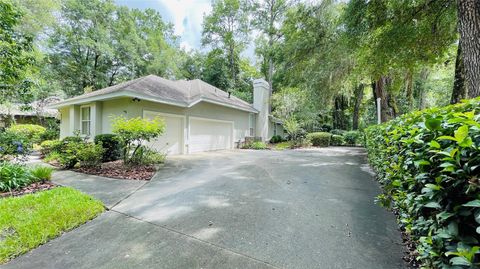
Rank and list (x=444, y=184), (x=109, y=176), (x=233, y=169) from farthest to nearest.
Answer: (x=233, y=169)
(x=109, y=176)
(x=444, y=184)

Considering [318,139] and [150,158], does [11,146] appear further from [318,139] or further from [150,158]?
[318,139]

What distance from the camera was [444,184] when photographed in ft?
4.81

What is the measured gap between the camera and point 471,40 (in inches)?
202

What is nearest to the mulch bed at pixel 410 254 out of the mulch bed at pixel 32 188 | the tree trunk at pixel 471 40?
the tree trunk at pixel 471 40

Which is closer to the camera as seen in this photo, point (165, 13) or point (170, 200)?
point (170, 200)

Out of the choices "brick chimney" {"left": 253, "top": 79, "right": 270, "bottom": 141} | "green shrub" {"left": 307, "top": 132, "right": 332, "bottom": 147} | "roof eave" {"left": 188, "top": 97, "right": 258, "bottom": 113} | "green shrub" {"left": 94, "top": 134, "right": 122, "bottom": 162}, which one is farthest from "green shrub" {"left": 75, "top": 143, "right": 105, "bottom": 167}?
"green shrub" {"left": 307, "top": 132, "right": 332, "bottom": 147}

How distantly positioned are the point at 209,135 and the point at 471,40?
11638 mm

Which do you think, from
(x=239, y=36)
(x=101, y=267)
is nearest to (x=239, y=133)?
(x=101, y=267)

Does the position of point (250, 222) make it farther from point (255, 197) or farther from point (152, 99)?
point (152, 99)

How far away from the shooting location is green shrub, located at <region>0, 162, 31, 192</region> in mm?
5031

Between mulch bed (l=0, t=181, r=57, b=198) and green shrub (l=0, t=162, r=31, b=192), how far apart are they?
0.14 metres

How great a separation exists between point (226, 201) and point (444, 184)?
3.59 m

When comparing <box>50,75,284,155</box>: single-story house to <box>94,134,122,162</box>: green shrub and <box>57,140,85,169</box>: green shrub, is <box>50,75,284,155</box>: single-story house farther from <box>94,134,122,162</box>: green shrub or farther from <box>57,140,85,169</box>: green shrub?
<box>57,140,85,169</box>: green shrub

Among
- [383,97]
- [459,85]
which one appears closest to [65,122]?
[383,97]
